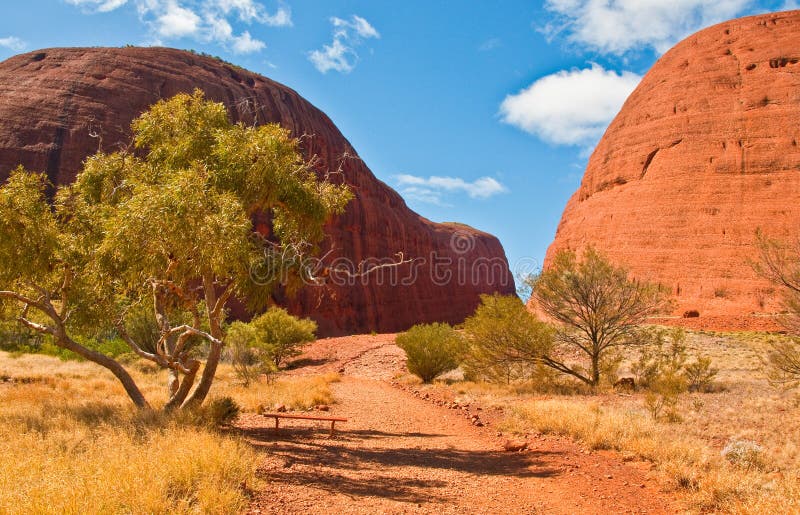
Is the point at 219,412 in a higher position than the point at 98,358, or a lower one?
lower

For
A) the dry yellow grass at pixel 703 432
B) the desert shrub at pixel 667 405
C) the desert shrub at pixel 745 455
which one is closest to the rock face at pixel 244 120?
the dry yellow grass at pixel 703 432

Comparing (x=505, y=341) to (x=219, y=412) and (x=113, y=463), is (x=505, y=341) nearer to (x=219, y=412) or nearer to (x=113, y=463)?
(x=219, y=412)

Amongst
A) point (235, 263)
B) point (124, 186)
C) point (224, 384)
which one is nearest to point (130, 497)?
point (235, 263)

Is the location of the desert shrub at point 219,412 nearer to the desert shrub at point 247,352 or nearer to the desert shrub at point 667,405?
the desert shrub at point 247,352

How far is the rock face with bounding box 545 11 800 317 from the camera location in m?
35.9

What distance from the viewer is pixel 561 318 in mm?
16125

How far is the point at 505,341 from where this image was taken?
15484mm

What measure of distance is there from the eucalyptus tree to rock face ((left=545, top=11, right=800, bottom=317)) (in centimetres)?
3110

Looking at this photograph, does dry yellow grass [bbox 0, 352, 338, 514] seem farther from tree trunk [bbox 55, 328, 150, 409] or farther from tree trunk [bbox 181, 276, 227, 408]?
tree trunk [bbox 181, 276, 227, 408]

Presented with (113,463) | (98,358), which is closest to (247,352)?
(98,358)

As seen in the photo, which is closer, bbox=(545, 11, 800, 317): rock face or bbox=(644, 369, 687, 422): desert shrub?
bbox=(644, 369, 687, 422): desert shrub

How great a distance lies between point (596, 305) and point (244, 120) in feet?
122

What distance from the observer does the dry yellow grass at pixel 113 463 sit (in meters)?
4.05

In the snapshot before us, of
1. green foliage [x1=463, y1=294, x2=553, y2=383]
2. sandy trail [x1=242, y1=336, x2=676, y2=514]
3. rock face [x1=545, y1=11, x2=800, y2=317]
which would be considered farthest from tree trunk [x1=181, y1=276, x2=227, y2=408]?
rock face [x1=545, y1=11, x2=800, y2=317]
